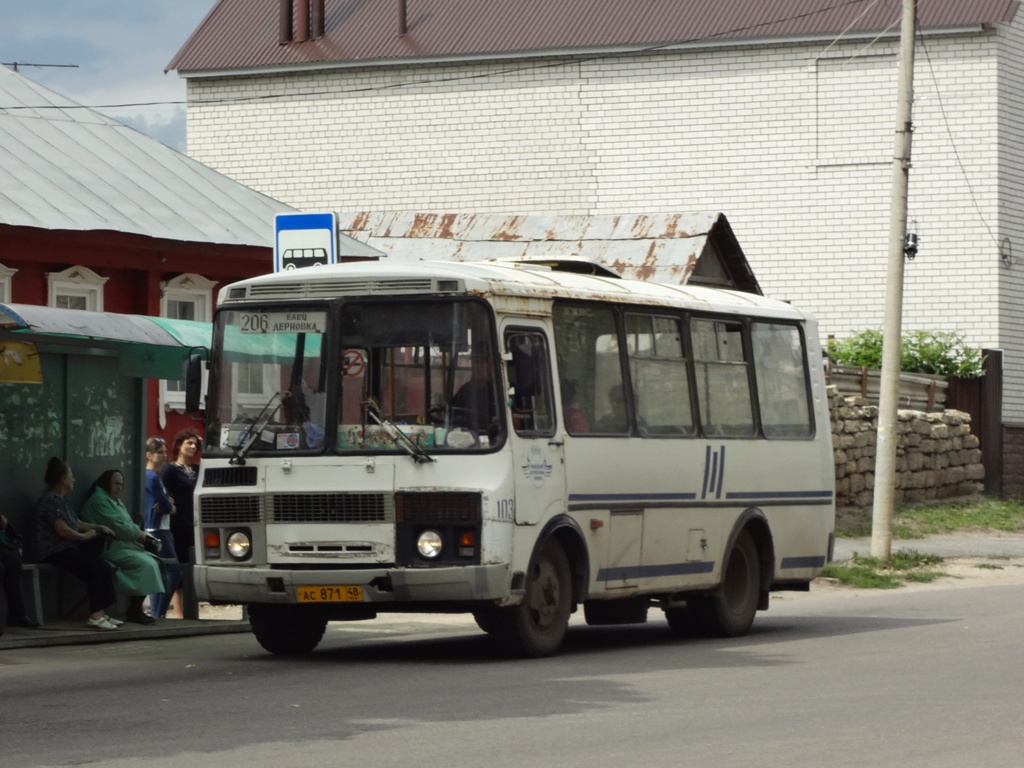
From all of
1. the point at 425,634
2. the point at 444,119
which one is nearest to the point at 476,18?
the point at 444,119

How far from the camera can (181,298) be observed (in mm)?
24078

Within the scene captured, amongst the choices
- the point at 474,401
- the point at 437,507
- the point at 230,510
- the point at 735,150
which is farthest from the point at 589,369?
the point at 735,150

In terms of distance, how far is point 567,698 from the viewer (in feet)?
35.5

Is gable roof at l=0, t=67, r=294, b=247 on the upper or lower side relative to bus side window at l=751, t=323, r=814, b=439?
upper

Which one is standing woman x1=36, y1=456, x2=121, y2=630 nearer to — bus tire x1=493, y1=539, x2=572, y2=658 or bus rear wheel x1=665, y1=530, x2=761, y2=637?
bus tire x1=493, y1=539, x2=572, y2=658

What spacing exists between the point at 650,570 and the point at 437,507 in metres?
2.51

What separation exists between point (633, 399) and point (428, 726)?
5487 millimetres

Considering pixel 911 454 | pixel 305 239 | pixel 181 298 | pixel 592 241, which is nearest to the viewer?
pixel 305 239

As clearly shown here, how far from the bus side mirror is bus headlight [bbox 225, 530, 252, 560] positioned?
0.96 m

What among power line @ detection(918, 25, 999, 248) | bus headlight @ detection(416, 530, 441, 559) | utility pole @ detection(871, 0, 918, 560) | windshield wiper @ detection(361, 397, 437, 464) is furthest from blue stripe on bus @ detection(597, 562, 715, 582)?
power line @ detection(918, 25, 999, 248)

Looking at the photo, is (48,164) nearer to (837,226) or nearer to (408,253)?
(408,253)

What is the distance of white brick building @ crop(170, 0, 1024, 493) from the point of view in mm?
37938

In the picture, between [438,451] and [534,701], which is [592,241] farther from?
[534,701]

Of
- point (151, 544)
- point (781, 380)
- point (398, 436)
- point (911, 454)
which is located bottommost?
point (151, 544)
